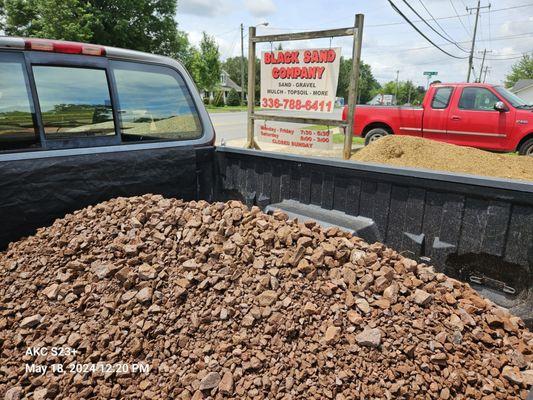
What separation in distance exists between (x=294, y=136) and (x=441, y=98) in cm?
501

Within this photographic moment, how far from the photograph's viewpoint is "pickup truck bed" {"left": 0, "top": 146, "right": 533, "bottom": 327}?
2055 millimetres

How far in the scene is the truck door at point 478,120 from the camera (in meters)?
9.05

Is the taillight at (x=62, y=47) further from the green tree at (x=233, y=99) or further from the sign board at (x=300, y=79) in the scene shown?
the green tree at (x=233, y=99)

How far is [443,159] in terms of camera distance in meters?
6.78

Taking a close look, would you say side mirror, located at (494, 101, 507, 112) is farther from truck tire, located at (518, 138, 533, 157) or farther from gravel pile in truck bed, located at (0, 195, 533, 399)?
gravel pile in truck bed, located at (0, 195, 533, 399)

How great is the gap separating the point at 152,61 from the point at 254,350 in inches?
97.3

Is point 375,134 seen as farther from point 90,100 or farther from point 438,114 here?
point 90,100

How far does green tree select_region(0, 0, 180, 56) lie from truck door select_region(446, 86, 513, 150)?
27.9 meters

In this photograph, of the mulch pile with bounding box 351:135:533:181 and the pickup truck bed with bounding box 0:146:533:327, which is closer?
the pickup truck bed with bounding box 0:146:533:327

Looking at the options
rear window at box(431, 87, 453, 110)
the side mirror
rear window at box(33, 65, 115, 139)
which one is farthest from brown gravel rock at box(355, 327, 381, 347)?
rear window at box(431, 87, 453, 110)

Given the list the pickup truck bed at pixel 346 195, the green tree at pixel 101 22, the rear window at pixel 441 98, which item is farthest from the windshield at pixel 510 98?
the green tree at pixel 101 22

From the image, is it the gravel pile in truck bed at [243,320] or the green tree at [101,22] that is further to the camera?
the green tree at [101,22]

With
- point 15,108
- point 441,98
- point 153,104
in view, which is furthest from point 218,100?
point 15,108

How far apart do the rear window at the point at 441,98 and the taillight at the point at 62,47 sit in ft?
29.5
